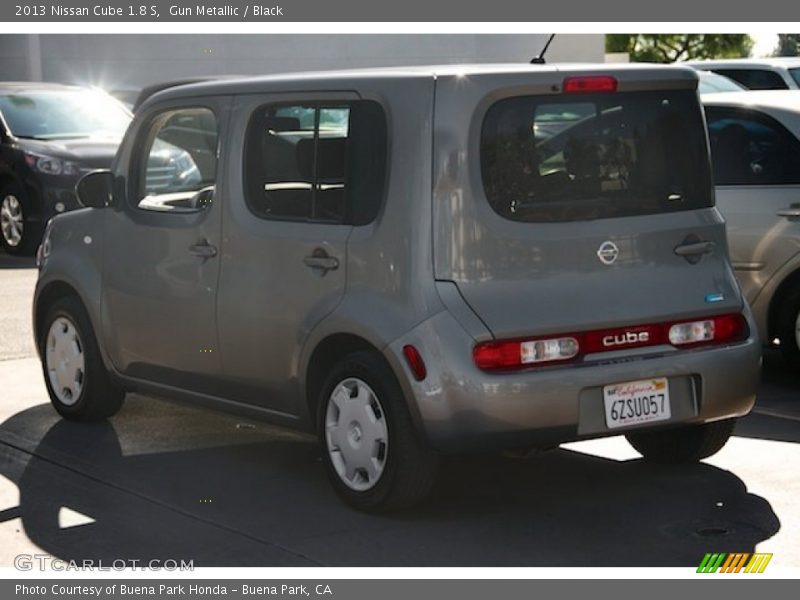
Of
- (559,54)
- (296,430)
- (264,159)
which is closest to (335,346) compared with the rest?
(296,430)

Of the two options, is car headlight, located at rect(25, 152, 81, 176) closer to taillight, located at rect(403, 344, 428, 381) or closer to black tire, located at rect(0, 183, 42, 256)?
black tire, located at rect(0, 183, 42, 256)

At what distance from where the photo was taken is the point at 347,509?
6.48m

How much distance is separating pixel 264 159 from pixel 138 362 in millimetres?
1347

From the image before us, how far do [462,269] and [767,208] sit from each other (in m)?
3.32

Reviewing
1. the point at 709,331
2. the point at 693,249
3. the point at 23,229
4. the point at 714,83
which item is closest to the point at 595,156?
the point at 693,249

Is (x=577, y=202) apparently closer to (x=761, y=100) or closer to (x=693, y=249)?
(x=693, y=249)

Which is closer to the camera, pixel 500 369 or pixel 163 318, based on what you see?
pixel 500 369

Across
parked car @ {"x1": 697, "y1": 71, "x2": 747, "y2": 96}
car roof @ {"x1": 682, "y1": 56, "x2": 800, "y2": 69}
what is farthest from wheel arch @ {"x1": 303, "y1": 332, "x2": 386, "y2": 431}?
car roof @ {"x1": 682, "y1": 56, "x2": 800, "y2": 69}

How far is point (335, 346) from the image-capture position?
6.55m

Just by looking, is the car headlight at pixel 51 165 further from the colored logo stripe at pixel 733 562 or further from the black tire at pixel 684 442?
the colored logo stripe at pixel 733 562

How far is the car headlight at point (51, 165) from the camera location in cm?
1602

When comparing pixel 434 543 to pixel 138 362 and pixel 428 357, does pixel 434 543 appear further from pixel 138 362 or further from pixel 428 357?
pixel 138 362

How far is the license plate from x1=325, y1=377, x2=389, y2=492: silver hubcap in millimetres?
868

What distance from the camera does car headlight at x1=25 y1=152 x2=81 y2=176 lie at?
16.0m
